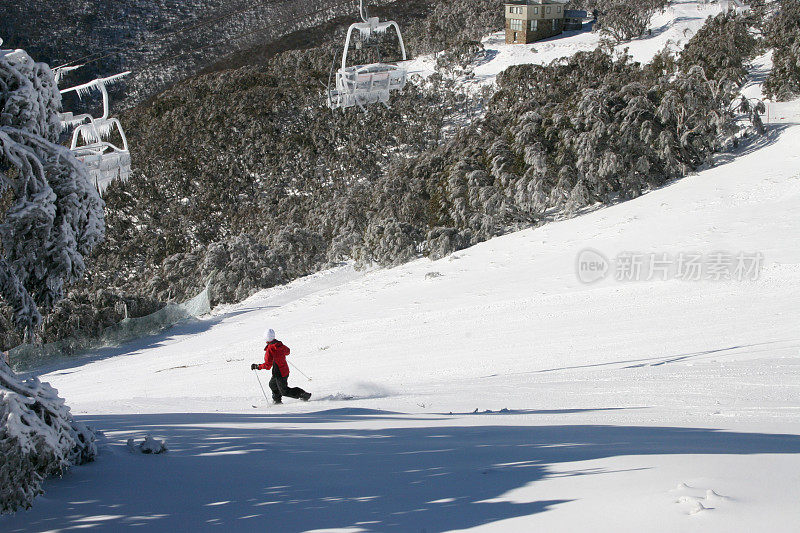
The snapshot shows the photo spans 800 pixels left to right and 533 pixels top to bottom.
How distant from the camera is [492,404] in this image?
8273 millimetres

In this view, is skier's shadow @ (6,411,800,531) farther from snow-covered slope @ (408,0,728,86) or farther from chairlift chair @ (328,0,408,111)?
snow-covered slope @ (408,0,728,86)

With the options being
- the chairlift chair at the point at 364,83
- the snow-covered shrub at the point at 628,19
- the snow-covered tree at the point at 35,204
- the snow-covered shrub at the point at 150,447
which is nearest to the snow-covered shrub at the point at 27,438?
the snow-covered tree at the point at 35,204

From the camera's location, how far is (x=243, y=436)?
6320mm

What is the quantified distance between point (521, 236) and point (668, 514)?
22.3 m

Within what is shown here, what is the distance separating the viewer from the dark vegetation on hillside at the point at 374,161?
28.2m

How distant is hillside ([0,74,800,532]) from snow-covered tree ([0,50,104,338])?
1397 millimetres

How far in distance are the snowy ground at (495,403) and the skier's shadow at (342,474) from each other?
2 cm

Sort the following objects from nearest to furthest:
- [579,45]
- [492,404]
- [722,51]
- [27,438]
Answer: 1. [27,438]
2. [492,404]
3. [722,51]
4. [579,45]

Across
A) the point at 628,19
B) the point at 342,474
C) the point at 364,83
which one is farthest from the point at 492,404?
the point at 628,19

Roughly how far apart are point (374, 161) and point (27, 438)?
→ 4242cm

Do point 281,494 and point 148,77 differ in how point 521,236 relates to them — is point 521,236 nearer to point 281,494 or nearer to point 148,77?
point 281,494

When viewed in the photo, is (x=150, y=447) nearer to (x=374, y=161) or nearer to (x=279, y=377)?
(x=279, y=377)

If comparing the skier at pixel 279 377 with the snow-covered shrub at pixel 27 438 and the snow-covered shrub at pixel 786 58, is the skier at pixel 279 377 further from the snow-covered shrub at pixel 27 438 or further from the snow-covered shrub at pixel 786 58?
the snow-covered shrub at pixel 786 58

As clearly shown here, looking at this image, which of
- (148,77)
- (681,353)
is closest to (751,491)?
(681,353)
